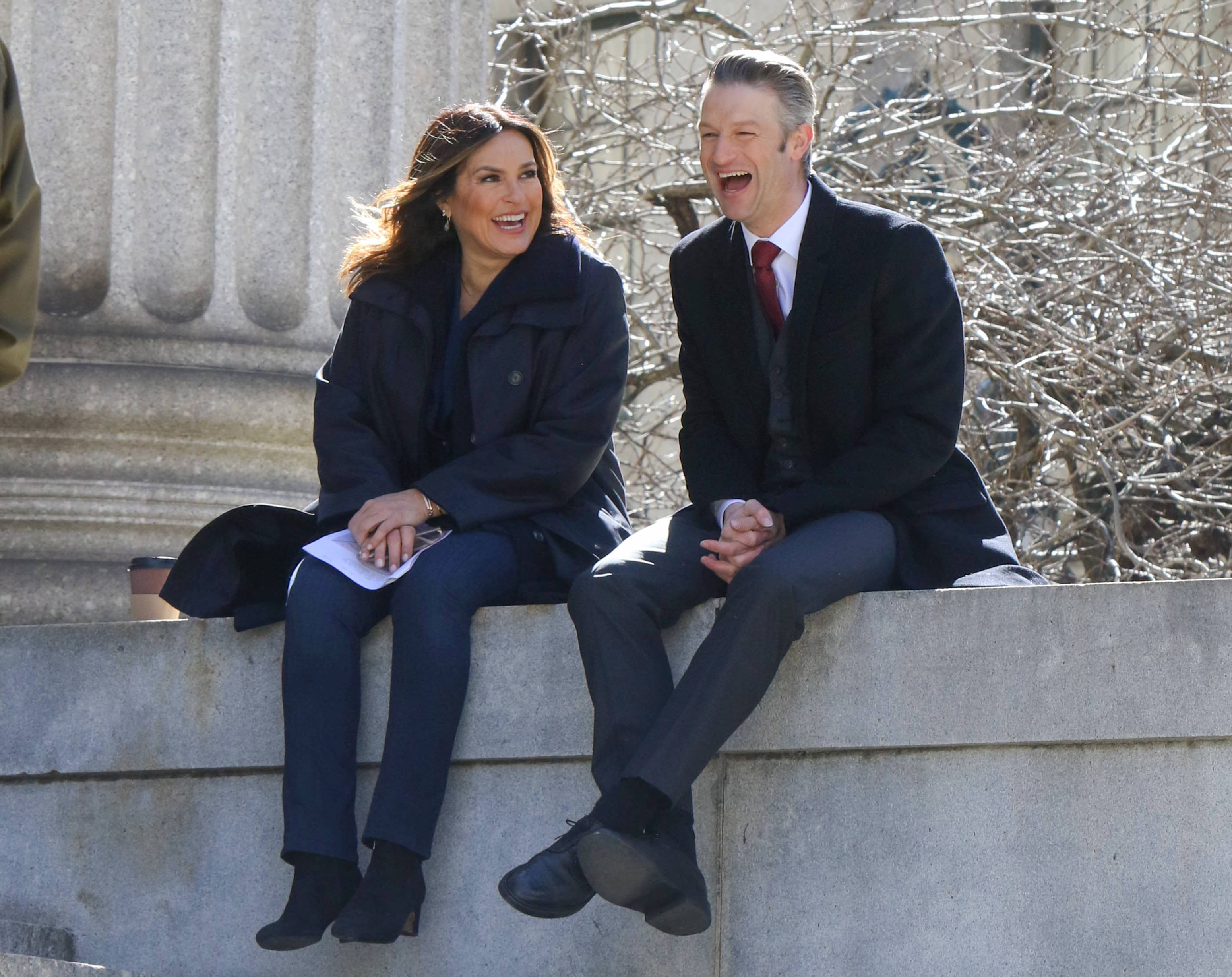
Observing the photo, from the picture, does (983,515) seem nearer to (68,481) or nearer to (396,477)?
(396,477)

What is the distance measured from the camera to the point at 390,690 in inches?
162

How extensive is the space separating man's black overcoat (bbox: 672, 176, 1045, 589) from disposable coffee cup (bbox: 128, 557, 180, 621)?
1433mm

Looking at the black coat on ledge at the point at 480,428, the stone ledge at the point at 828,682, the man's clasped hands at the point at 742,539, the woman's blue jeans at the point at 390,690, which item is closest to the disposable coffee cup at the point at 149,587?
the stone ledge at the point at 828,682

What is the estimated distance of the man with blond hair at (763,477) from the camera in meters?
3.56

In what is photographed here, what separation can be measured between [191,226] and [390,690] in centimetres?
226

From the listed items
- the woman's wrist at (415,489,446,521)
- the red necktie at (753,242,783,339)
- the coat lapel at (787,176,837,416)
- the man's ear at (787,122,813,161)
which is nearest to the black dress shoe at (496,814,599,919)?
the woman's wrist at (415,489,446,521)

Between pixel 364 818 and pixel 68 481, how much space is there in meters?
1.76

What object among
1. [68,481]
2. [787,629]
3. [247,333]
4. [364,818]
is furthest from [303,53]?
[787,629]

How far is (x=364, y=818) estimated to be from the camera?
4246 mm

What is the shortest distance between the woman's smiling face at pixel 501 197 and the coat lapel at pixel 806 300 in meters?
0.77

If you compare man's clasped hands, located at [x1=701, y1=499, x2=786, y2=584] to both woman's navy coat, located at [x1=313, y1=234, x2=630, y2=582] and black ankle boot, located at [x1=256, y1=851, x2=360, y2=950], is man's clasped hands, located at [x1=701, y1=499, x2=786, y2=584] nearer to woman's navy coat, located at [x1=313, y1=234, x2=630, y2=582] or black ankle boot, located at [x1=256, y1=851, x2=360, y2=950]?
woman's navy coat, located at [x1=313, y1=234, x2=630, y2=582]

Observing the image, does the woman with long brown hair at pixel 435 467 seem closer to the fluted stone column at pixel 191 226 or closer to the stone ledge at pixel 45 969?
the stone ledge at pixel 45 969

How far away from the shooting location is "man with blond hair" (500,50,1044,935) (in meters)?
3.56

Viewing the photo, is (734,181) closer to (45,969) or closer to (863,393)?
(863,393)
